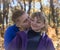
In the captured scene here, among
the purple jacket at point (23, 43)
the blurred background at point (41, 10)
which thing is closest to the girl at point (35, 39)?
the purple jacket at point (23, 43)

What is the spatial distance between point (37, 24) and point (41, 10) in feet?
2.81

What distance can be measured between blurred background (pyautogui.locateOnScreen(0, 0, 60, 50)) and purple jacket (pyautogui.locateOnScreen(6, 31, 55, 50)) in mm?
861

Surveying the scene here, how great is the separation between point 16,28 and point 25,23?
0.08m

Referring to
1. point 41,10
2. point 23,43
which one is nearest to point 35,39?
point 23,43

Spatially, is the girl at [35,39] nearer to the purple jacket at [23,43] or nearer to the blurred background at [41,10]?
the purple jacket at [23,43]

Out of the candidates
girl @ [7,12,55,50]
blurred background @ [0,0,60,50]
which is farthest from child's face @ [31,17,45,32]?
blurred background @ [0,0,60,50]

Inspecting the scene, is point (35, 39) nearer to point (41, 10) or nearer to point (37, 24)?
point (37, 24)

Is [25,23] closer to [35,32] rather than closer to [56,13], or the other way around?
[35,32]

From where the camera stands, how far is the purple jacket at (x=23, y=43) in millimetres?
1052

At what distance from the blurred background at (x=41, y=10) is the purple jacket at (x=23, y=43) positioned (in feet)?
2.82

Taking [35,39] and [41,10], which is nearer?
[35,39]

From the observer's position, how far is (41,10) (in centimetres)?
194

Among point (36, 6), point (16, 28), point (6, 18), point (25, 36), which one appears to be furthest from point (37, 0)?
point (25, 36)

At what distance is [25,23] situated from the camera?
118 cm
